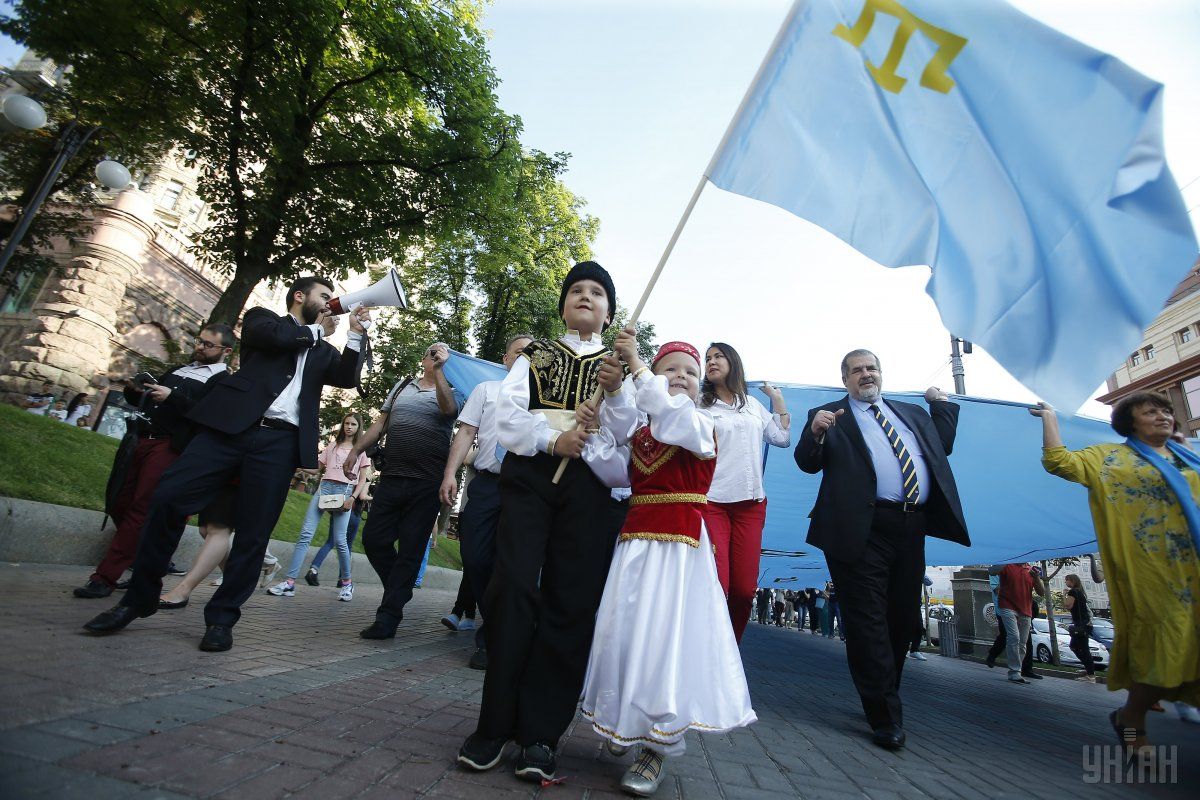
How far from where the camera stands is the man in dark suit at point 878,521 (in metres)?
3.67

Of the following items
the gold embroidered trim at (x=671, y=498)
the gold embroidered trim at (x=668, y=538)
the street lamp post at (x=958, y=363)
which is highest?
the street lamp post at (x=958, y=363)

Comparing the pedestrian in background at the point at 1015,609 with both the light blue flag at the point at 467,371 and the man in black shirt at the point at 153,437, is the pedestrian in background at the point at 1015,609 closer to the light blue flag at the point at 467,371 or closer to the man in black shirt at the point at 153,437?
the light blue flag at the point at 467,371

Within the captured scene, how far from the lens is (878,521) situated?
3.93 m

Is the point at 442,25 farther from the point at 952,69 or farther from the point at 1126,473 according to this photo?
the point at 1126,473

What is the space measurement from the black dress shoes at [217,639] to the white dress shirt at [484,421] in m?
1.90

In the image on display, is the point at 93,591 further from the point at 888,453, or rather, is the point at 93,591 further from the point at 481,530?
the point at 888,453

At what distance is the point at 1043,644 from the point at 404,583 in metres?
20.4

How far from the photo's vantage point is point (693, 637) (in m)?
2.38

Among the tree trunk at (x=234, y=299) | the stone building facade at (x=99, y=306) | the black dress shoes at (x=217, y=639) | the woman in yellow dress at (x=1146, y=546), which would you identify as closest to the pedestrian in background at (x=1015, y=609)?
the woman in yellow dress at (x=1146, y=546)

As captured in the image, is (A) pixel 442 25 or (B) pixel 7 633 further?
(A) pixel 442 25

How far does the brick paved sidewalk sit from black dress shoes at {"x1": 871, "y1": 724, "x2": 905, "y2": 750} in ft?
0.37

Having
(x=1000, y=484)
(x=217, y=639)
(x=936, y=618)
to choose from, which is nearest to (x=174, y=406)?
(x=217, y=639)

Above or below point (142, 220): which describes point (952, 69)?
below

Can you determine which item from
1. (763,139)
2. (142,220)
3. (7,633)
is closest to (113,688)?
(7,633)
